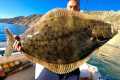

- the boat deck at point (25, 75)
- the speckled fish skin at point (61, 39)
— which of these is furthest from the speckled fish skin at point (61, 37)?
the boat deck at point (25, 75)

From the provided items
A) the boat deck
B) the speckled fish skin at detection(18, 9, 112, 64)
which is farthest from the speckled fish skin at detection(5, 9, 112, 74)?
the boat deck

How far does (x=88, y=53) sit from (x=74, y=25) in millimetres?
418

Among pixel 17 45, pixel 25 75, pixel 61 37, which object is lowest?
pixel 25 75

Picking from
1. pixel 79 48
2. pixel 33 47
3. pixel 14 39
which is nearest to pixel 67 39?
pixel 79 48

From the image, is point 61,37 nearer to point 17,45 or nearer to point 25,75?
point 17,45

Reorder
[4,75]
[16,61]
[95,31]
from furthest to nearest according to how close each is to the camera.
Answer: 1. [16,61]
2. [4,75]
3. [95,31]

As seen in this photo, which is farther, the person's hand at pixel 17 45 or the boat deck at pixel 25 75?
the boat deck at pixel 25 75

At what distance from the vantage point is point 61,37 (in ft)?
10.7

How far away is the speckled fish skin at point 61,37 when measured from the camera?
3.22 m

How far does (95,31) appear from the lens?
10.4ft

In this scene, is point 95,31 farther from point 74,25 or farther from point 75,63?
point 75,63

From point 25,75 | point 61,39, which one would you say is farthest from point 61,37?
point 25,75

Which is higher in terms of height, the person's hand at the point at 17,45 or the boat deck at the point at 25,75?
the person's hand at the point at 17,45

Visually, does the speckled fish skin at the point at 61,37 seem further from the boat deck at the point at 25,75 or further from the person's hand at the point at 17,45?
the boat deck at the point at 25,75
